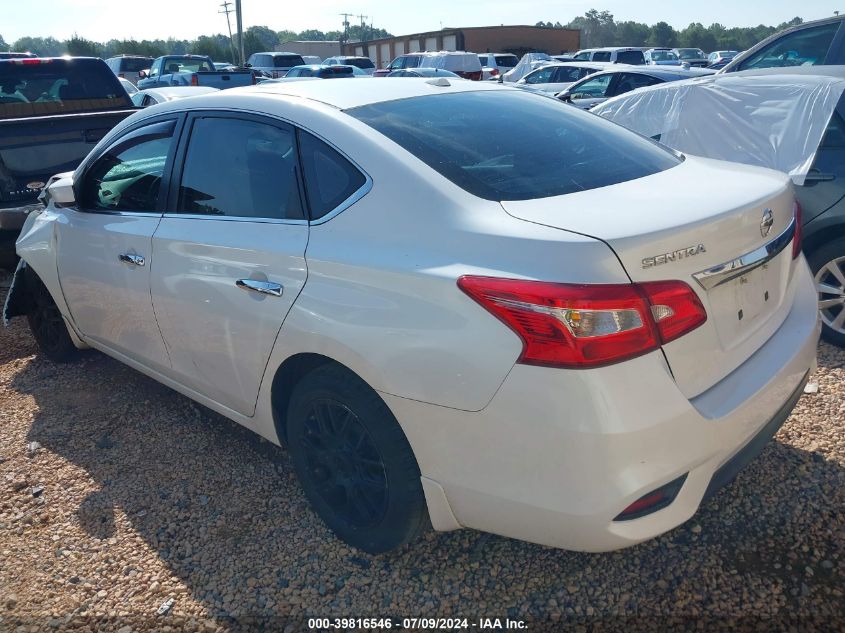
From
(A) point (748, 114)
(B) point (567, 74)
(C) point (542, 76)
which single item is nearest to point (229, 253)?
(A) point (748, 114)

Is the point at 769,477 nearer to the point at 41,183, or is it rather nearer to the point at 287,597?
the point at 287,597

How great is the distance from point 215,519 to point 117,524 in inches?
16.8

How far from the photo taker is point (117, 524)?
9.78 feet

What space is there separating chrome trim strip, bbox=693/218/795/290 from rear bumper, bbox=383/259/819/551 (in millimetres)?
307

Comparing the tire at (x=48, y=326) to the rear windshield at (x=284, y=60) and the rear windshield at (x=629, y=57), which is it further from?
the rear windshield at (x=284, y=60)

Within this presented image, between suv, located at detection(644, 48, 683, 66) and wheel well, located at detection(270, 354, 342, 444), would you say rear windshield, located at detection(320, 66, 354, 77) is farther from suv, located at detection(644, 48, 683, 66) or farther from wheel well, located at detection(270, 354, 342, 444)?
wheel well, located at detection(270, 354, 342, 444)

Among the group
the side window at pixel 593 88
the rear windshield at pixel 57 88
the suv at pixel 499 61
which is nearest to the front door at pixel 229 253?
the rear windshield at pixel 57 88

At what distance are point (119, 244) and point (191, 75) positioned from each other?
1700 cm

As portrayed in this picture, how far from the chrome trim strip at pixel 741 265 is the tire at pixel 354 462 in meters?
1.06

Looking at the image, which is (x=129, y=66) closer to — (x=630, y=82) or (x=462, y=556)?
(x=630, y=82)

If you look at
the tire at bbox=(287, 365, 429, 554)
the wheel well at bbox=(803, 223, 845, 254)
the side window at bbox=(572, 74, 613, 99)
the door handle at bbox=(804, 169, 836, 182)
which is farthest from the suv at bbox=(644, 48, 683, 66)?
the tire at bbox=(287, 365, 429, 554)

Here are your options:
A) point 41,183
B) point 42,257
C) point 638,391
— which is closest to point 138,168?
point 42,257

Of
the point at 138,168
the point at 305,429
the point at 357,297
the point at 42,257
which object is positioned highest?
the point at 138,168

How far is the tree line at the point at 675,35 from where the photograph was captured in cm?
6562
